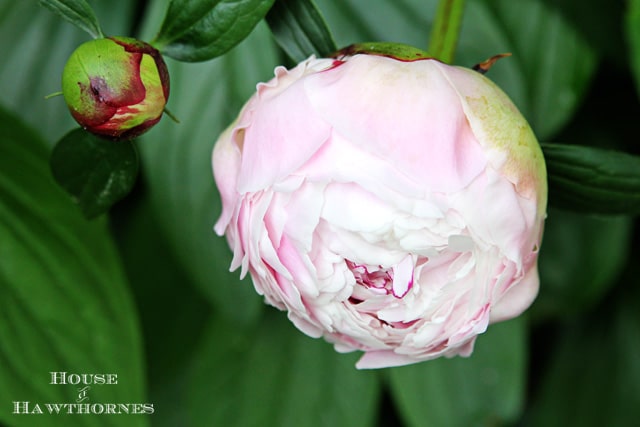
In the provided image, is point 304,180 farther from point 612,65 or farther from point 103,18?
point 612,65

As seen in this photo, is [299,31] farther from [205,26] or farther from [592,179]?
[592,179]

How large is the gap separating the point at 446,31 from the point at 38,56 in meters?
0.47

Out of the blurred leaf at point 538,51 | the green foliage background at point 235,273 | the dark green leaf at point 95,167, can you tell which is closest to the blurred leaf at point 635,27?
the green foliage background at point 235,273

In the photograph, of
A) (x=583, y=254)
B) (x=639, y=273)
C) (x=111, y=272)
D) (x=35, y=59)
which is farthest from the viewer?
(x=639, y=273)

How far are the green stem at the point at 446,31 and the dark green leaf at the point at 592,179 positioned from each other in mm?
81

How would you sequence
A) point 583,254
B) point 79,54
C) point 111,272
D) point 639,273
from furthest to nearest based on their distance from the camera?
point 639,273
point 583,254
point 111,272
point 79,54

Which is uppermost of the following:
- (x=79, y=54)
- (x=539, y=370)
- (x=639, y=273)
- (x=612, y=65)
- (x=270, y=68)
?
(x=79, y=54)

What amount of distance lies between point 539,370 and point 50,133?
0.75 m

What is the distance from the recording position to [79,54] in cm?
41

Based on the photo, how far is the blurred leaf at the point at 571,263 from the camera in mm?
921

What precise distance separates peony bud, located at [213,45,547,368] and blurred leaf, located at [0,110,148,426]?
10.7 inches

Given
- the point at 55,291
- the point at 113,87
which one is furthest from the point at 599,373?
the point at 113,87

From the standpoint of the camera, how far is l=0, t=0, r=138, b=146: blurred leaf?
789mm

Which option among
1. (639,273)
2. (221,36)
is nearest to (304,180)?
(221,36)
